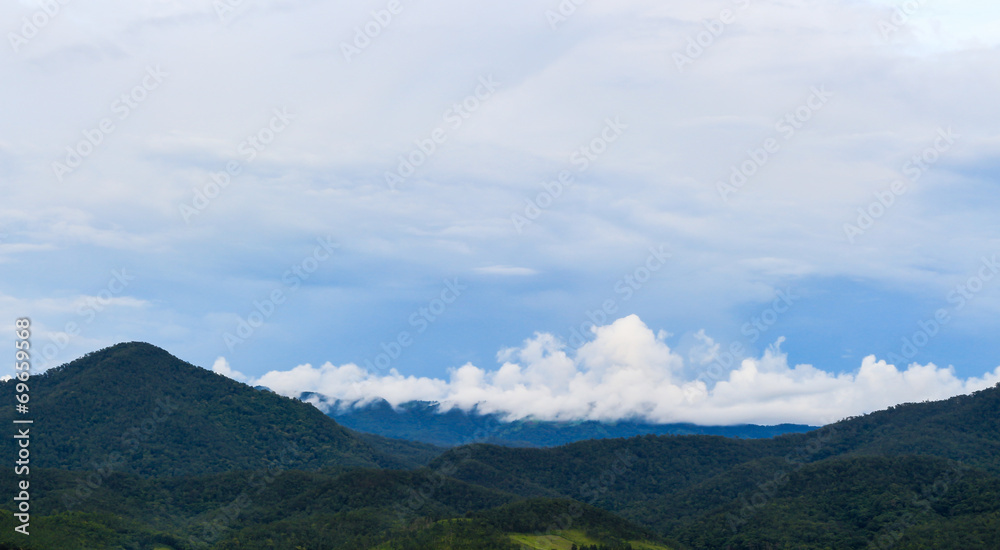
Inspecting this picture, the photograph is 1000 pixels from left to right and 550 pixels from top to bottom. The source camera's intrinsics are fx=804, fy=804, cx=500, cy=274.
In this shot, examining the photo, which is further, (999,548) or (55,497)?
(55,497)

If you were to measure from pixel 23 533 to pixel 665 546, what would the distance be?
138569mm

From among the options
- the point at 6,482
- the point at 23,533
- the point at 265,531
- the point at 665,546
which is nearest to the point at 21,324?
the point at 23,533

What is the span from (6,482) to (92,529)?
42.8 meters

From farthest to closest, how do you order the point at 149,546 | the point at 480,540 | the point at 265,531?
the point at 265,531 < the point at 149,546 < the point at 480,540

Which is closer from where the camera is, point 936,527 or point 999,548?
point 999,548

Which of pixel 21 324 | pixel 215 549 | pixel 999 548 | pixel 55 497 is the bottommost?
pixel 999 548

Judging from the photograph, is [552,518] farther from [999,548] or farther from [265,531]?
[999,548]

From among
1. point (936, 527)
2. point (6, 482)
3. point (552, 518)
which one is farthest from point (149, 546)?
point (936, 527)

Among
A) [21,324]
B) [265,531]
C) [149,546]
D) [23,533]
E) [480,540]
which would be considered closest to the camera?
[21,324]

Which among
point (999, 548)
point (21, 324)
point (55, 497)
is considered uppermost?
point (21, 324)

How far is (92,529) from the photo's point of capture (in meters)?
174

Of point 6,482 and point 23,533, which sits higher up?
point 6,482

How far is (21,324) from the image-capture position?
10719cm

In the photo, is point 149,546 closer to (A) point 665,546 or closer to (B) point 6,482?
(B) point 6,482
